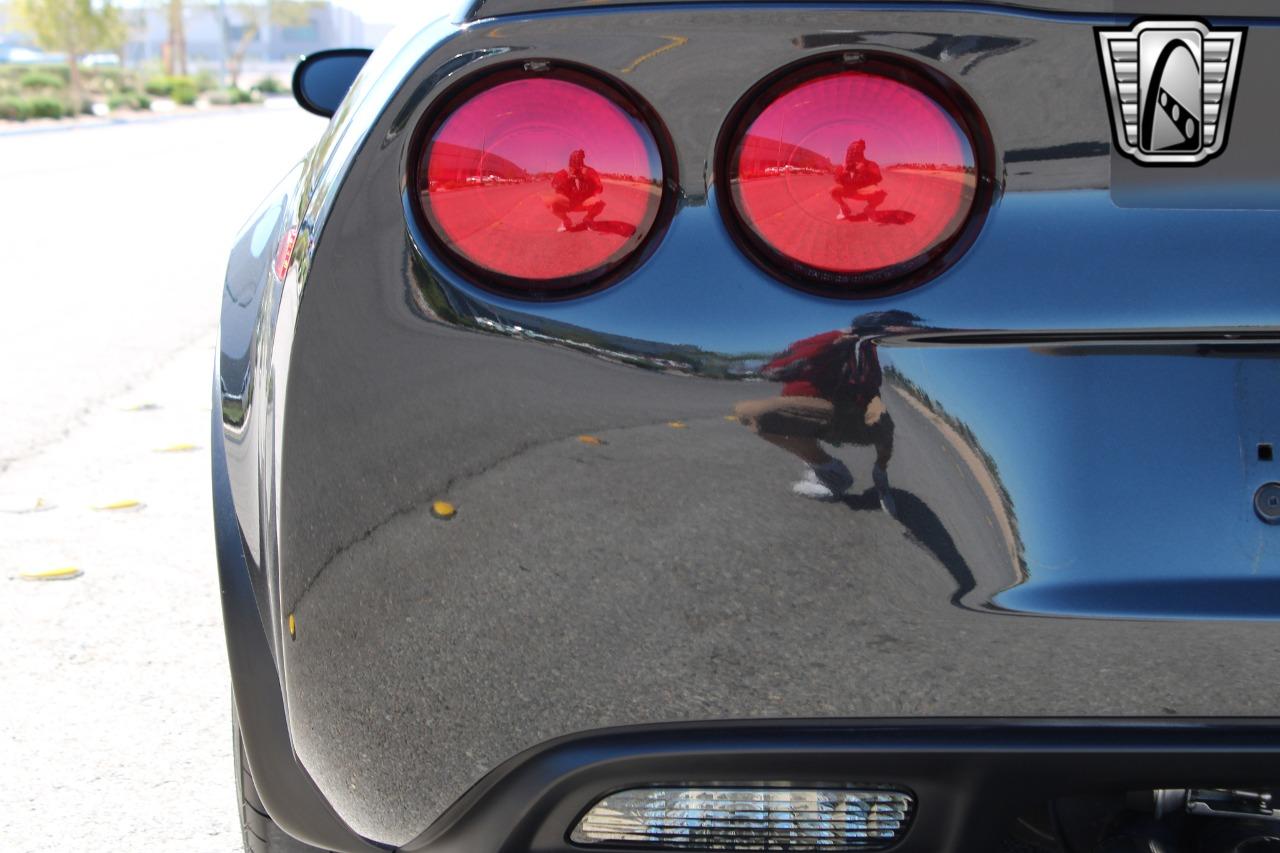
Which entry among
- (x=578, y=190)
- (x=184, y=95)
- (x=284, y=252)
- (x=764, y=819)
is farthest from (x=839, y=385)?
(x=184, y=95)

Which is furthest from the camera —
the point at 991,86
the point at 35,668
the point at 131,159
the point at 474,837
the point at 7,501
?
the point at 131,159

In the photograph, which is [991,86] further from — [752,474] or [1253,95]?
[752,474]

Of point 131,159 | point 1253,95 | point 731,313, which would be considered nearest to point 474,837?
point 731,313

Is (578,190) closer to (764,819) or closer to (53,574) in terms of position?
(764,819)

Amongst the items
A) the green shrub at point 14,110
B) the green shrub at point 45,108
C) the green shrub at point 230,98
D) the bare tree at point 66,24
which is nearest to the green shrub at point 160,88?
the green shrub at point 230,98

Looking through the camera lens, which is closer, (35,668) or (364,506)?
(364,506)

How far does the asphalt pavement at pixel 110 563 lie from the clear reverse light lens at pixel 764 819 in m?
1.23

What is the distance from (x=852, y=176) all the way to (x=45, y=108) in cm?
4322

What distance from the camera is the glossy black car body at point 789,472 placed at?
1.31 metres

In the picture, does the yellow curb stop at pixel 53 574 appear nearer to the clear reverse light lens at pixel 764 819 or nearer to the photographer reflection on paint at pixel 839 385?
the clear reverse light lens at pixel 764 819

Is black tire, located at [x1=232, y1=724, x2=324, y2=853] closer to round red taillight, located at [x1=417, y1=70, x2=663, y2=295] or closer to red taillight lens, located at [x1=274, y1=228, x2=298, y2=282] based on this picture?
red taillight lens, located at [x1=274, y1=228, x2=298, y2=282]

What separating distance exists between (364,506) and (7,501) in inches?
138

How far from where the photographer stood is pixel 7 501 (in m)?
4.44

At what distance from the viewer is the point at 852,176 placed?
4.36 ft
